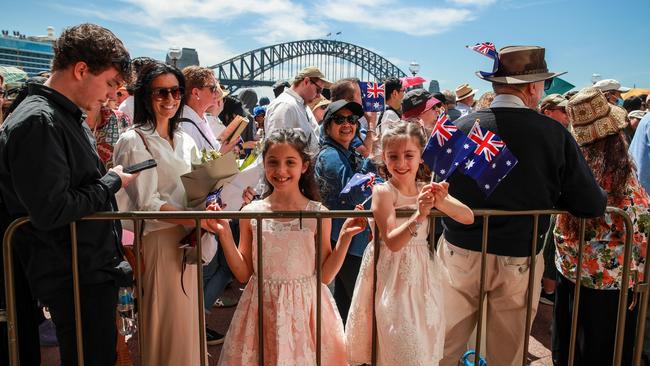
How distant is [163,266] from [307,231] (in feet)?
2.82

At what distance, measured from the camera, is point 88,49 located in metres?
2.16

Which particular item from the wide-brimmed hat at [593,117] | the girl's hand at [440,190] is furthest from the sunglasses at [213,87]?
the wide-brimmed hat at [593,117]

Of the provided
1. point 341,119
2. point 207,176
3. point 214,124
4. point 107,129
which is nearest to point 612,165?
point 341,119

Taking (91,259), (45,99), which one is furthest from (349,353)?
(45,99)

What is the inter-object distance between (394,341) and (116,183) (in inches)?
59.0

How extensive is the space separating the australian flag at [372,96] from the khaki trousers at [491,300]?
2.79 meters

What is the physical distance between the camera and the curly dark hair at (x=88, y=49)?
2.15 metres

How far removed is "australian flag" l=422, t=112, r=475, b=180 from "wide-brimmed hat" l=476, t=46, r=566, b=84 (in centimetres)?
68

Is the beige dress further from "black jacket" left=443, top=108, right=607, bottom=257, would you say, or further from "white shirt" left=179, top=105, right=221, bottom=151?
"black jacket" left=443, top=108, right=607, bottom=257

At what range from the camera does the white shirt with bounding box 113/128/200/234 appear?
102 inches

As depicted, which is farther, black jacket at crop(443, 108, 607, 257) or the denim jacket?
the denim jacket

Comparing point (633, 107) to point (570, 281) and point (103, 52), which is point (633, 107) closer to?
point (570, 281)

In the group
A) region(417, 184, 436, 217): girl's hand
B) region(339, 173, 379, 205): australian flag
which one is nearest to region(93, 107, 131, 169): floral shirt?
region(339, 173, 379, 205): australian flag

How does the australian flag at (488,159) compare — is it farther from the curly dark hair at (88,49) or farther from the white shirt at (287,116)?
the white shirt at (287,116)
